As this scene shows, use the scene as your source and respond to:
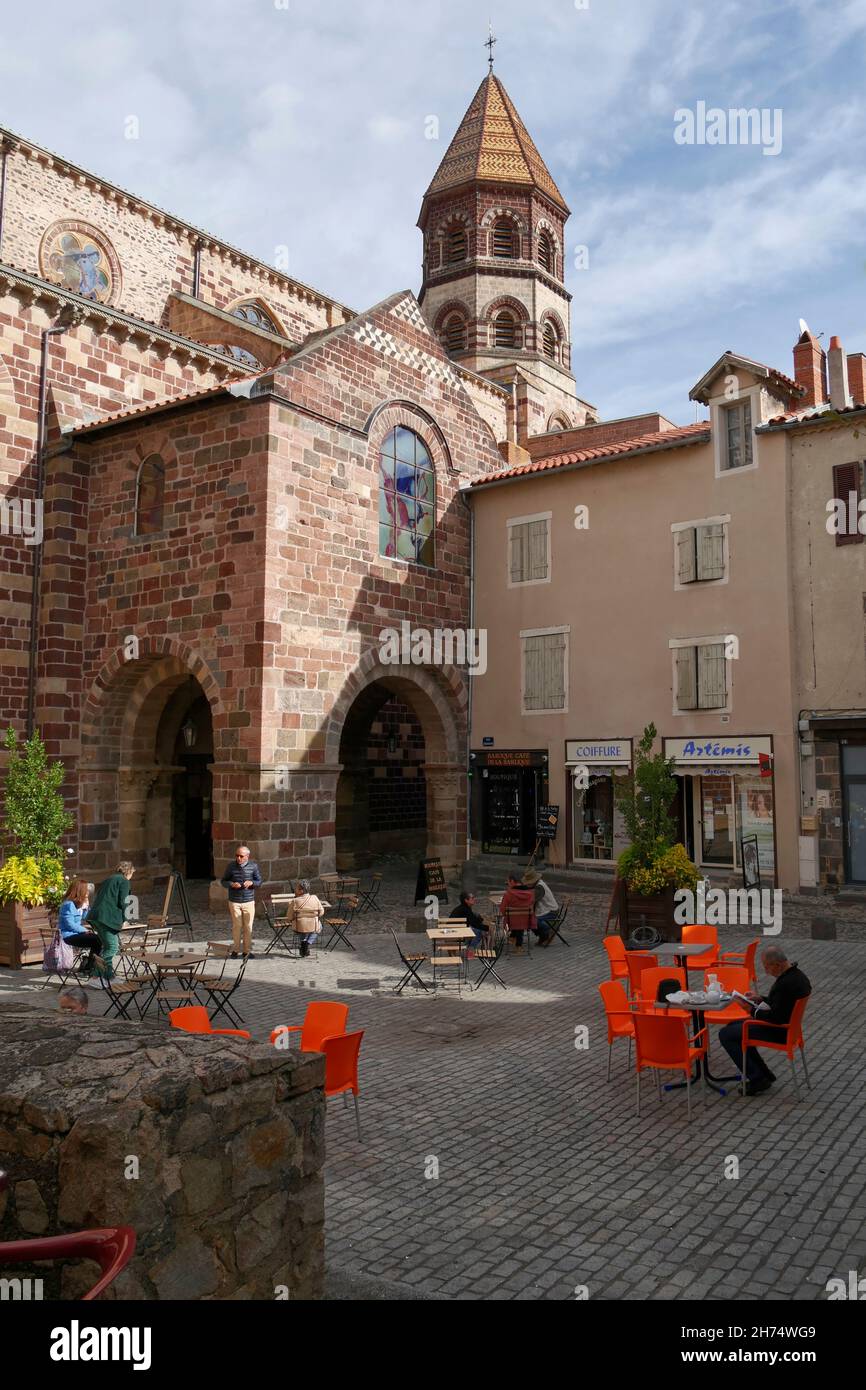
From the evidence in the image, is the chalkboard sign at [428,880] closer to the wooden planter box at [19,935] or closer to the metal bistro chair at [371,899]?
the metal bistro chair at [371,899]

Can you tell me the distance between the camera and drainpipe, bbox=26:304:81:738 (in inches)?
747

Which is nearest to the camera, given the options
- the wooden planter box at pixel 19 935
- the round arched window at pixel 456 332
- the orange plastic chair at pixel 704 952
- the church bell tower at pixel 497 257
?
the orange plastic chair at pixel 704 952

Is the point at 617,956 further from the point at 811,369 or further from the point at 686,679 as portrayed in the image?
the point at 811,369

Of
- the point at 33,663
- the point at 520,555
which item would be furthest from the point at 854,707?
the point at 33,663

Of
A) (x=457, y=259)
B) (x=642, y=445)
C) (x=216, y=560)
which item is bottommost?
(x=216, y=560)

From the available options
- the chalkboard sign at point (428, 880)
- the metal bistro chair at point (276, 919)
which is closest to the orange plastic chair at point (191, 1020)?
the metal bistro chair at point (276, 919)

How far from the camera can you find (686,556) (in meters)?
18.7

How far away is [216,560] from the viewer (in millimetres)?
17781

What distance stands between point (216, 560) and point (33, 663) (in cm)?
431

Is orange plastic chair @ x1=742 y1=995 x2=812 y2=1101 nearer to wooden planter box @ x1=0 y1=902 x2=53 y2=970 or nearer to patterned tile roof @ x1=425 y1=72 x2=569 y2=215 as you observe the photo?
wooden planter box @ x1=0 y1=902 x2=53 y2=970

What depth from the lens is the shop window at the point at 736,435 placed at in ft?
59.8

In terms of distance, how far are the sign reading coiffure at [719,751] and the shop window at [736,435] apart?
5.01 metres
